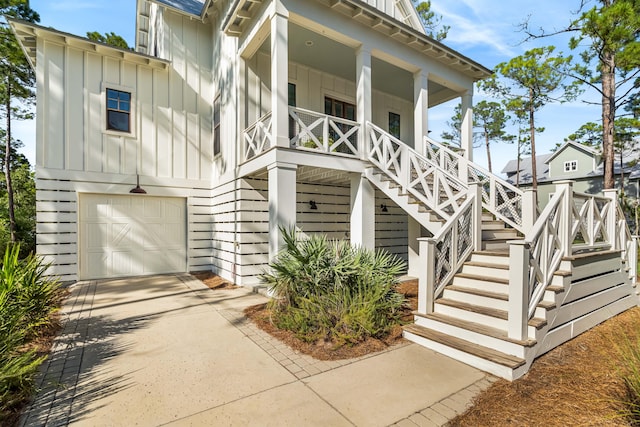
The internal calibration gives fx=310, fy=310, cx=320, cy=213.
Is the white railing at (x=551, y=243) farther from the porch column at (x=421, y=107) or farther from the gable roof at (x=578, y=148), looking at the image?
the gable roof at (x=578, y=148)

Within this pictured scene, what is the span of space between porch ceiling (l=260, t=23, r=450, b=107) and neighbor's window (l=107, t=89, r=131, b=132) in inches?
153

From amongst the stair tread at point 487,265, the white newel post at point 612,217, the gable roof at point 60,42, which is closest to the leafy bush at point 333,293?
the stair tread at point 487,265

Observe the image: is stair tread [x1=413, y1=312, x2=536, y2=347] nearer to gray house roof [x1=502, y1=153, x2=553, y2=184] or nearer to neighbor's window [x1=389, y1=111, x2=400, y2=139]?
neighbor's window [x1=389, y1=111, x2=400, y2=139]

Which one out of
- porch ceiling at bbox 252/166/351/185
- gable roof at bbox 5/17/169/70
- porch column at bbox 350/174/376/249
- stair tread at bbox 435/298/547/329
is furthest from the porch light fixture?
stair tread at bbox 435/298/547/329

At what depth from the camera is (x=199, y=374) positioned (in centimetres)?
321

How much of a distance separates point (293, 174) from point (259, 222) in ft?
6.30

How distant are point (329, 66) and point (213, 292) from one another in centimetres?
667

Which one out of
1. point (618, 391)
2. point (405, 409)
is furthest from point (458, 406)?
point (618, 391)

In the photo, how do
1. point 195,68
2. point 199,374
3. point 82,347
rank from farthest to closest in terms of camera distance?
point 195,68 → point 82,347 → point 199,374

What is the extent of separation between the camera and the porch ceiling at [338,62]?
7301 millimetres

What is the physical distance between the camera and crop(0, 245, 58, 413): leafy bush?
262 centimetres

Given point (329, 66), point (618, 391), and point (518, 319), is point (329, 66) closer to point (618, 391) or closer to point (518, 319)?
point (518, 319)

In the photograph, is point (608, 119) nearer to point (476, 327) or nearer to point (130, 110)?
point (476, 327)

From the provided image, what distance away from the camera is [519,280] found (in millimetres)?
3316
